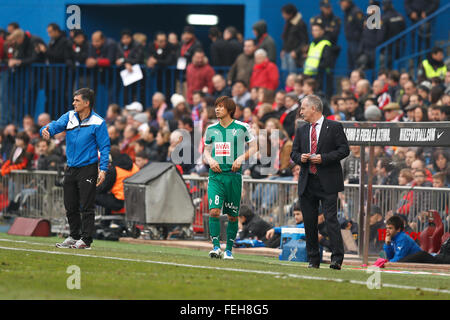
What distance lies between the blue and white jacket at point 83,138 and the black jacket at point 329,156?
2915 millimetres

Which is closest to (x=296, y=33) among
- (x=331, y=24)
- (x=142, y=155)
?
(x=331, y=24)

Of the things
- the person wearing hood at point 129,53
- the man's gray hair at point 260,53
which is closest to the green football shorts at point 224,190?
the man's gray hair at point 260,53

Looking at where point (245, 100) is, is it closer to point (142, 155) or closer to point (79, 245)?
point (142, 155)

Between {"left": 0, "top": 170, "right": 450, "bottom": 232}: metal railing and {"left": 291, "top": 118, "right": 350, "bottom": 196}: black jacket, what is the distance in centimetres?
331

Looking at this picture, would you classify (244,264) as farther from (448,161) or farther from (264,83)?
(264,83)

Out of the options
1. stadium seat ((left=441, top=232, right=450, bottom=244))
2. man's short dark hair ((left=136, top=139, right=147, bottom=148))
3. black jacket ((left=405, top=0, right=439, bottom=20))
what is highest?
black jacket ((left=405, top=0, right=439, bottom=20))

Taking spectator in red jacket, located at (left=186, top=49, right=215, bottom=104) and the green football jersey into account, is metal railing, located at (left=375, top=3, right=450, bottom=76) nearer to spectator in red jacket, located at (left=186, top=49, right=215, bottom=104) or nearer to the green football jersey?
spectator in red jacket, located at (left=186, top=49, right=215, bottom=104)

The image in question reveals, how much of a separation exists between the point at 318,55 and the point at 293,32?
1.56 m

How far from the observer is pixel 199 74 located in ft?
79.3

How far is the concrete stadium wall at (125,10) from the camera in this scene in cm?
2684

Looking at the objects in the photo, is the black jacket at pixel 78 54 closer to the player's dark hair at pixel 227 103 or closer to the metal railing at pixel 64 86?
the metal railing at pixel 64 86

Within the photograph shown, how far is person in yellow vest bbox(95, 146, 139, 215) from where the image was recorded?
18.9 metres

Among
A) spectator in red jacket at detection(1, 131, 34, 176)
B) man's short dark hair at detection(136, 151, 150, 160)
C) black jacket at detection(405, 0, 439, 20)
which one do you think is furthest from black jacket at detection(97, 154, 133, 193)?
black jacket at detection(405, 0, 439, 20)
